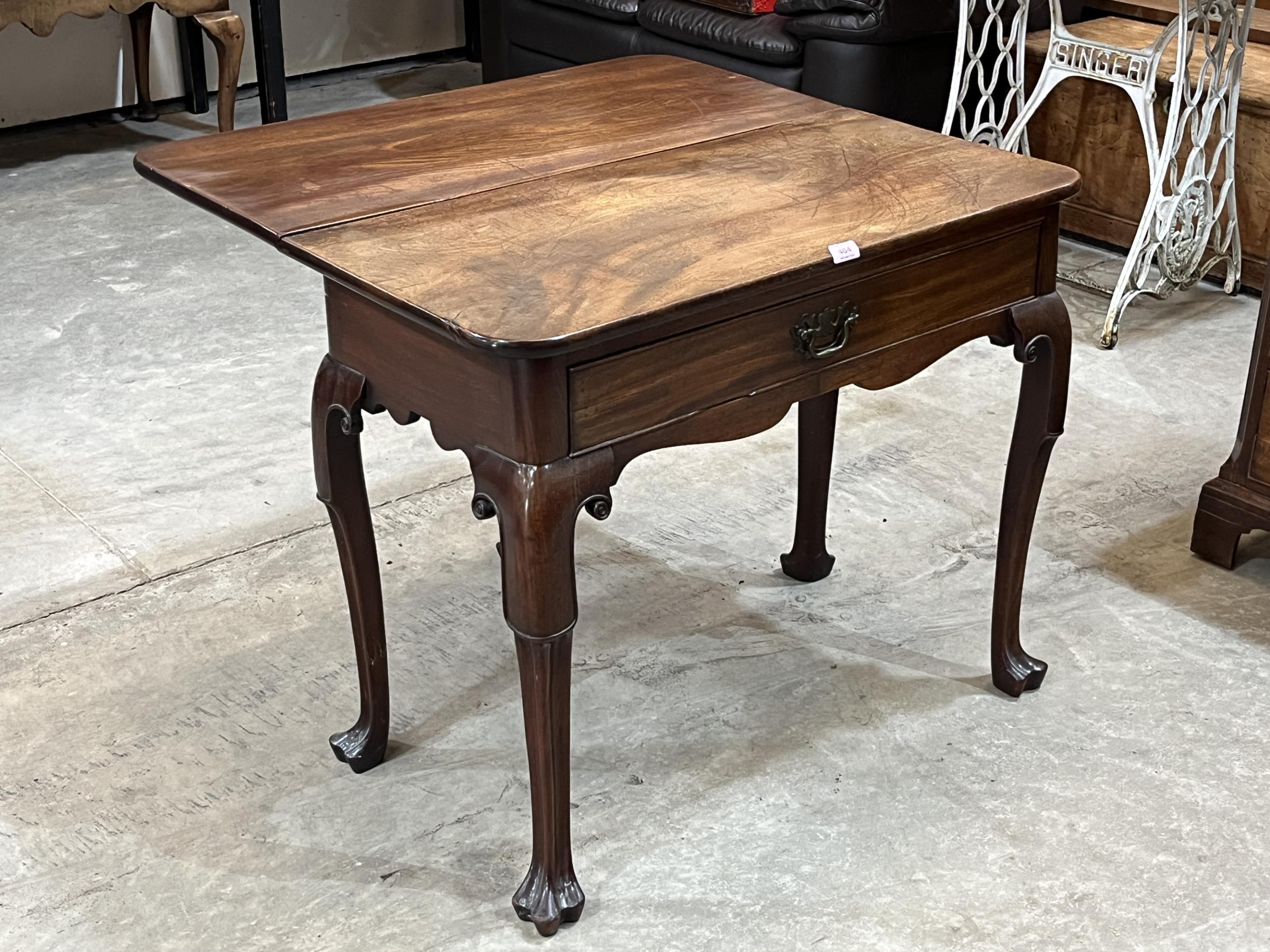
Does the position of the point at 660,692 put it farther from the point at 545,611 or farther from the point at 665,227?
the point at 665,227

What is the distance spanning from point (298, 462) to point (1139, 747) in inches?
61.7

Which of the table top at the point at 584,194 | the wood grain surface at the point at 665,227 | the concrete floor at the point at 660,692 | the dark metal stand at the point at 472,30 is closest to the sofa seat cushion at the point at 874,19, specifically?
the concrete floor at the point at 660,692

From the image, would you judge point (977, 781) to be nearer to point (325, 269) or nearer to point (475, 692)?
point (475, 692)

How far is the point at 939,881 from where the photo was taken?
178 cm

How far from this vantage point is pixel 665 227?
164 centimetres

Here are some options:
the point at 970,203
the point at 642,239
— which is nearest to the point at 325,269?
the point at 642,239

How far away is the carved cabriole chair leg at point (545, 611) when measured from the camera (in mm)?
1479

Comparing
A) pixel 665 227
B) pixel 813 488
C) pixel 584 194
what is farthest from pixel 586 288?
pixel 813 488

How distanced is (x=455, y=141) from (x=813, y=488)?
800 millimetres

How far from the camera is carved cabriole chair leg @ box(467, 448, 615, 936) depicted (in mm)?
1479

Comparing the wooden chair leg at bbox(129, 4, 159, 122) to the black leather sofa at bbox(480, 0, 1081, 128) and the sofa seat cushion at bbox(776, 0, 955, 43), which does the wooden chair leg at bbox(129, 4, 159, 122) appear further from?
the sofa seat cushion at bbox(776, 0, 955, 43)

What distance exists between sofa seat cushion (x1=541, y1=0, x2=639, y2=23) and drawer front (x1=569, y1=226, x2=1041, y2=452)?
2718mm

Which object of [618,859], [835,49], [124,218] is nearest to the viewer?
[618,859]

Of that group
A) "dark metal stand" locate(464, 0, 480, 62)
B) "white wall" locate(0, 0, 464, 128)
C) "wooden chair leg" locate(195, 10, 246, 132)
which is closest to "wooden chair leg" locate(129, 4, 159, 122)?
"white wall" locate(0, 0, 464, 128)
